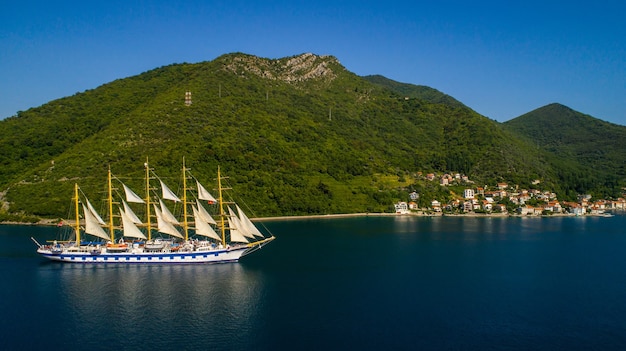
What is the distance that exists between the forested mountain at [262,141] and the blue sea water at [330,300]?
32877 mm

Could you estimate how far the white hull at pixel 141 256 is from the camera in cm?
4806

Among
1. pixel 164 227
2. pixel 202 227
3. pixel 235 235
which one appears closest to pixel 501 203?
pixel 235 235

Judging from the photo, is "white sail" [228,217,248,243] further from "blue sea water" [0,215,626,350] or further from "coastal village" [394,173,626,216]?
"coastal village" [394,173,626,216]

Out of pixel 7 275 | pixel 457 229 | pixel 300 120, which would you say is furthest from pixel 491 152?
pixel 7 275

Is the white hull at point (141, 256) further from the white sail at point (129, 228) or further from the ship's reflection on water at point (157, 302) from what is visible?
the white sail at point (129, 228)

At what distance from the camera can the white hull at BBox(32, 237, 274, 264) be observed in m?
48.1

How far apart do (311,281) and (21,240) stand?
39754 millimetres

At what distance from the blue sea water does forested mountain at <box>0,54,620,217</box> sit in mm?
32877

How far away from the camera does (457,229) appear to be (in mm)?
79312

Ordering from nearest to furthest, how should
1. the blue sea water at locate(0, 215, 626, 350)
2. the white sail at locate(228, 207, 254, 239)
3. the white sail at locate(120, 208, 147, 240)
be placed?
the blue sea water at locate(0, 215, 626, 350)
the white sail at locate(228, 207, 254, 239)
the white sail at locate(120, 208, 147, 240)

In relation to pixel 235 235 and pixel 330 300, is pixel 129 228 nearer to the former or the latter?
pixel 235 235

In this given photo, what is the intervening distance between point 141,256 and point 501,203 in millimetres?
89706

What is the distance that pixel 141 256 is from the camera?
159 feet

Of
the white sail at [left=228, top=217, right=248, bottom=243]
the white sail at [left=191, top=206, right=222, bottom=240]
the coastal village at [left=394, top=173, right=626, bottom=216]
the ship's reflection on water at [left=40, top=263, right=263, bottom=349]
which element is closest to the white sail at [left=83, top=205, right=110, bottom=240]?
the ship's reflection on water at [left=40, top=263, right=263, bottom=349]
